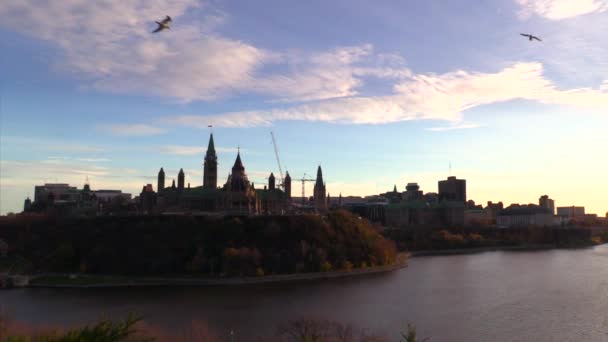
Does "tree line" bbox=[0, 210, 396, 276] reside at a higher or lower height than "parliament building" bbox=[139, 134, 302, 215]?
lower

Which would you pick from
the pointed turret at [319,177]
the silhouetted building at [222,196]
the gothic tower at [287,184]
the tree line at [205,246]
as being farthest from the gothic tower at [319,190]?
the tree line at [205,246]

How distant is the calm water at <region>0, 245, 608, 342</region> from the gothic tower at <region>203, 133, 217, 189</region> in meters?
50.6

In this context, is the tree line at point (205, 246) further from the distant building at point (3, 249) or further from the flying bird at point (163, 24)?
the flying bird at point (163, 24)

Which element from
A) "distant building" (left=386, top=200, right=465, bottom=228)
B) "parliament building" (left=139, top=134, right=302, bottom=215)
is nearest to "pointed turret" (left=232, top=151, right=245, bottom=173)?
"parliament building" (left=139, top=134, right=302, bottom=215)

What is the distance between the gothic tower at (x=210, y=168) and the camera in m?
115

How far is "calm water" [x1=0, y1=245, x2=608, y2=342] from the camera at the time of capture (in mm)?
42188

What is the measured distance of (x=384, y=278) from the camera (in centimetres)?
7212

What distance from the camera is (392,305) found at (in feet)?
167

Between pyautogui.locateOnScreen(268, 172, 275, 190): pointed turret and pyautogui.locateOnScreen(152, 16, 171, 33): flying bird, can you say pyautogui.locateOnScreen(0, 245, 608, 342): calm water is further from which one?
pyautogui.locateOnScreen(268, 172, 275, 190): pointed turret

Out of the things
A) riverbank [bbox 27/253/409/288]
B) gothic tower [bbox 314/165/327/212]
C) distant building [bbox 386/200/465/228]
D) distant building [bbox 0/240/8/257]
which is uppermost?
→ gothic tower [bbox 314/165/327/212]

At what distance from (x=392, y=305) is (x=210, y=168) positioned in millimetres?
72885

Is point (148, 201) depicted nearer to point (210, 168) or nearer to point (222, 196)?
point (210, 168)

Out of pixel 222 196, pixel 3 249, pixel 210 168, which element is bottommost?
pixel 3 249

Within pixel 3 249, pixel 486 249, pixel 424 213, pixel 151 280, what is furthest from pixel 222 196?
pixel 424 213
